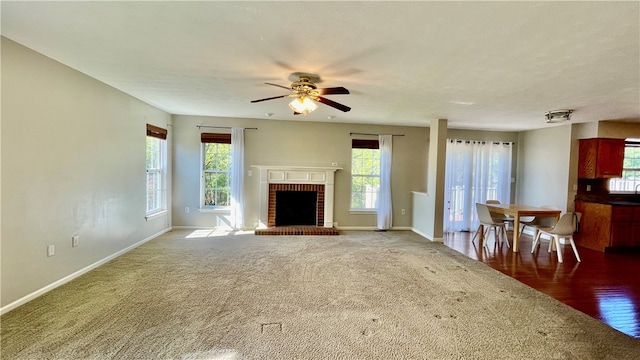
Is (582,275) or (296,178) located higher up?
(296,178)

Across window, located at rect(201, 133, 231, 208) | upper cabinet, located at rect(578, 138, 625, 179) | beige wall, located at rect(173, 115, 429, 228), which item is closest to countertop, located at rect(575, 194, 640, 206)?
upper cabinet, located at rect(578, 138, 625, 179)

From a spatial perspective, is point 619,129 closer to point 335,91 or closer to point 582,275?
point 582,275

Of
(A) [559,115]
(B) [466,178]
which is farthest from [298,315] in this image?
(B) [466,178]

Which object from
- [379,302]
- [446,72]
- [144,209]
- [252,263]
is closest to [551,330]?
→ [379,302]

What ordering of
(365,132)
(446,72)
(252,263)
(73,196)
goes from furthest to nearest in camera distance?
(365,132) → (252,263) → (73,196) → (446,72)

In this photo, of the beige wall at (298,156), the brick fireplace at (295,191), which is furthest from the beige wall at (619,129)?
the brick fireplace at (295,191)

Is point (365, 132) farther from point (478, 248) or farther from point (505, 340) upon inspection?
point (505, 340)

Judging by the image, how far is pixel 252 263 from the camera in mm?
4098

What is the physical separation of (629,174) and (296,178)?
22.6ft

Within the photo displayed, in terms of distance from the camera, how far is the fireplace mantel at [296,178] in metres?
6.18

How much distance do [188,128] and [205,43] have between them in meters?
4.12

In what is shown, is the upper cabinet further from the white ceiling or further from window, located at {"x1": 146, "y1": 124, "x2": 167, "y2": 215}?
window, located at {"x1": 146, "y1": 124, "x2": 167, "y2": 215}

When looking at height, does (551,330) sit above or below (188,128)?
below

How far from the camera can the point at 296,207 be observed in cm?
642
